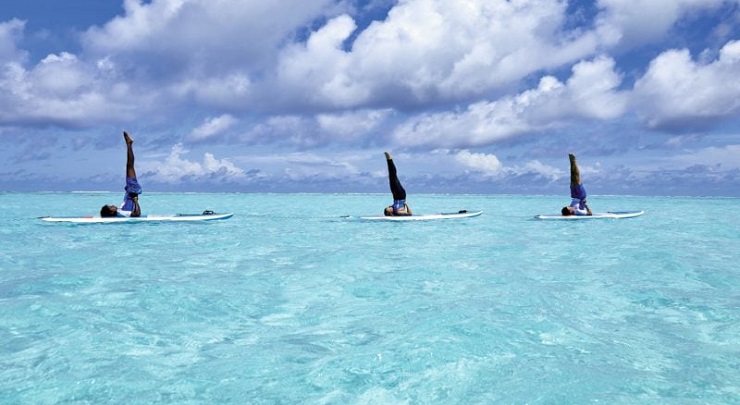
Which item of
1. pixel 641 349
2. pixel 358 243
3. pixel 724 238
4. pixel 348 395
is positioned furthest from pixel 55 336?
pixel 724 238

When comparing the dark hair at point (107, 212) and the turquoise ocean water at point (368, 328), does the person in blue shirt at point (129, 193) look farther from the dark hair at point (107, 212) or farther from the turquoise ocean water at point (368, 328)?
the turquoise ocean water at point (368, 328)

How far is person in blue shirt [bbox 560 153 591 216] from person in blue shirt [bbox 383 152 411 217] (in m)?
8.15

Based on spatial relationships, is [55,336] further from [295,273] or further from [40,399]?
[295,273]

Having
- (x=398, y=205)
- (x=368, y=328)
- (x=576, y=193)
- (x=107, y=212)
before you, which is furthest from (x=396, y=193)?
(x=368, y=328)

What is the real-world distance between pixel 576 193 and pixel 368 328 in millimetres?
21059

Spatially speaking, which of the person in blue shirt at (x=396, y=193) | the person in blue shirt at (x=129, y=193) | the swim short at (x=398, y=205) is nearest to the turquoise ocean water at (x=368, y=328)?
the person in blue shirt at (x=129, y=193)

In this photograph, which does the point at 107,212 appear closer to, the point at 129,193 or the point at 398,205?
the point at 129,193

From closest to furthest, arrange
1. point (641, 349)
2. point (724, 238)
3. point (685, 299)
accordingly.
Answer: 1. point (641, 349)
2. point (685, 299)
3. point (724, 238)

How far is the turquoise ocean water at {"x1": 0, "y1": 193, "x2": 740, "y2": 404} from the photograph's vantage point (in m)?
4.62

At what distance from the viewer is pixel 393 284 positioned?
31.6ft

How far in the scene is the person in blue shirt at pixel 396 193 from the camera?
74.0ft

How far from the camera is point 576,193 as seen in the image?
81.5 feet

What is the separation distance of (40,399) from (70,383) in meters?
0.35

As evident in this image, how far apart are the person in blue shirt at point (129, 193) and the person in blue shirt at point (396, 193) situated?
36.1 feet
